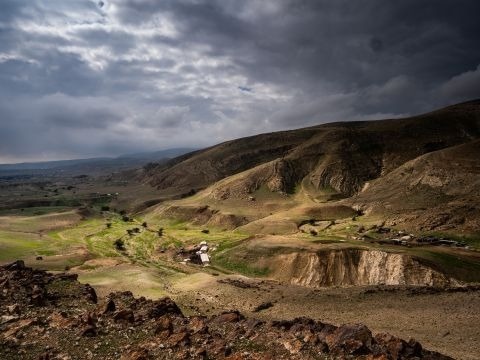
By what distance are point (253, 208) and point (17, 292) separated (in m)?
111

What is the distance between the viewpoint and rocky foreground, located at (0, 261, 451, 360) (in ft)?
76.7

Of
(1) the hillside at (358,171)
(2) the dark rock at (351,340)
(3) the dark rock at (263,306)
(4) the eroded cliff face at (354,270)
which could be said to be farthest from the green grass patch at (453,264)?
(2) the dark rock at (351,340)

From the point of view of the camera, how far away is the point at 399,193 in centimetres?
12125

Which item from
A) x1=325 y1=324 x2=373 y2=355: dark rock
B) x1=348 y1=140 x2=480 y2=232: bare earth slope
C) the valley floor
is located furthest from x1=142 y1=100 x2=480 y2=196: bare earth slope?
x1=325 y1=324 x2=373 y2=355: dark rock

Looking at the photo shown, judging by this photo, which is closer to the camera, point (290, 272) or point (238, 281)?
point (238, 281)

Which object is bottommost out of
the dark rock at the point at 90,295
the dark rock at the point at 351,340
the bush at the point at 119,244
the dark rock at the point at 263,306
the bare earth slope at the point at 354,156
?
the bush at the point at 119,244

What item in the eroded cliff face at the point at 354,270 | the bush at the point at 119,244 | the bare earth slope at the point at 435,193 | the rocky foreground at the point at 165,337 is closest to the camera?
the rocky foreground at the point at 165,337

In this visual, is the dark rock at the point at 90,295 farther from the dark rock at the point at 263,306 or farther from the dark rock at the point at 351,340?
the dark rock at the point at 351,340

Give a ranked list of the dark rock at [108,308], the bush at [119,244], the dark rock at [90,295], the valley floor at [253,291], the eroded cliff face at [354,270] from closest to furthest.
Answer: the dark rock at [108,308] → the dark rock at [90,295] → the valley floor at [253,291] → the eroded cliff face at [354,270] → the bush at [119,244]

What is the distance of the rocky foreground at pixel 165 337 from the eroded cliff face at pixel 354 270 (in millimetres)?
35820

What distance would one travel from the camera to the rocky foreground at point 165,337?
76.7 ft

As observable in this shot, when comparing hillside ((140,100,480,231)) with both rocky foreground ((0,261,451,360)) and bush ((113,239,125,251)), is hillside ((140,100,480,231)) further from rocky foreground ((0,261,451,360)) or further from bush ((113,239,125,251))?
rocky foreground ((0,261,451,360))

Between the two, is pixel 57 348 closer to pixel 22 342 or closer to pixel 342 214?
pixel 22 342

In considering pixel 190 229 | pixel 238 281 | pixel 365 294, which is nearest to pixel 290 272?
pixel 238 281
